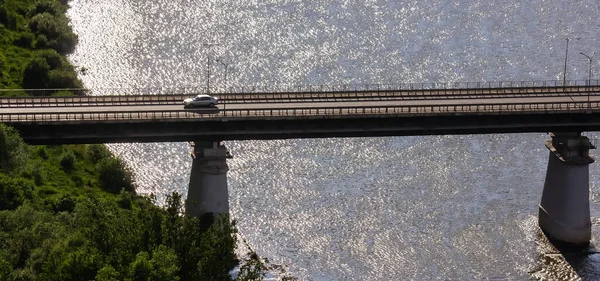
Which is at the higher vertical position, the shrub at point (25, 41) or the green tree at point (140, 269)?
the shrub at point (25, 41)

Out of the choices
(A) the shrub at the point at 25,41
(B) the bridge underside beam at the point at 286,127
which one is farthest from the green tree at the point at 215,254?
(A) the shrub at the point at 25,41

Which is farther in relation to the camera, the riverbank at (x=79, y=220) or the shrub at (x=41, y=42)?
the shrub at (x=41, y=42)

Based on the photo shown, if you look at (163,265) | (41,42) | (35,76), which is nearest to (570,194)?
(163,265)

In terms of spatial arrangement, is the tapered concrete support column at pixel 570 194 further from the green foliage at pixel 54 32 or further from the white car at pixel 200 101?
the green foliage at pixel 54 32

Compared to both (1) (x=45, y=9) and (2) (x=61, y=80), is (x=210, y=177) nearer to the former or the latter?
(2) (x=61, y=80)

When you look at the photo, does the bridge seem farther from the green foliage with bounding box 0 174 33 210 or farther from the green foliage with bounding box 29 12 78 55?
the green foliage with bounding box 29 12 78 55

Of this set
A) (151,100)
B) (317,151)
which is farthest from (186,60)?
(151,100)

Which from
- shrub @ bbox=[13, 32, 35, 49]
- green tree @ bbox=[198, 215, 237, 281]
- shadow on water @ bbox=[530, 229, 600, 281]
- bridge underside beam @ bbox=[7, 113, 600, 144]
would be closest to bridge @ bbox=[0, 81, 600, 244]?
bridge underside beam @ bbox=[7, 113, 600, 144]
